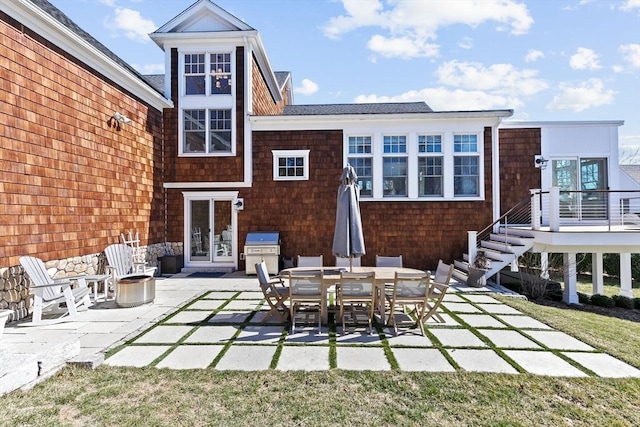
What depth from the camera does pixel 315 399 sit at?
292 centimetres

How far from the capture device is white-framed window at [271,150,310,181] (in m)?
9.78

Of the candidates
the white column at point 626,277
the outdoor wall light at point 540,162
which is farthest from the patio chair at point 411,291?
the white column at point 626,277

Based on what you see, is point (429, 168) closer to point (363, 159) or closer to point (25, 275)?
point (363, 159)

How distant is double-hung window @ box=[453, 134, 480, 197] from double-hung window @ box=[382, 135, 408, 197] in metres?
1.43

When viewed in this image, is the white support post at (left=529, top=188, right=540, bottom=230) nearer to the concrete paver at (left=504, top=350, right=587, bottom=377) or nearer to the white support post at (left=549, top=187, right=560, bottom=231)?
the white support post at (left=549, top=187, right=560, bottom=231)

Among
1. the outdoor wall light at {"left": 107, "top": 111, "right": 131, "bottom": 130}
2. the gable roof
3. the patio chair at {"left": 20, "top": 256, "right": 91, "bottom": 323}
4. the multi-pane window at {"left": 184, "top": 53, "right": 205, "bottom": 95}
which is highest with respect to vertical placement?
the gable roof

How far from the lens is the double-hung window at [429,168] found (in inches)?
385

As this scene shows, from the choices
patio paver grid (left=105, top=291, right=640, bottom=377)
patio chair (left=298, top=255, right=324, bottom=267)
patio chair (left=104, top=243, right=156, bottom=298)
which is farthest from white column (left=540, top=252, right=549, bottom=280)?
patio chair (left=104, top=243, right=156, bottom=298)

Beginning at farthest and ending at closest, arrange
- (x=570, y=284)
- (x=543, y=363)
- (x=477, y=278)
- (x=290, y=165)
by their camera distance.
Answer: (x=290, y=165) < (x=570, y=284) < (x=477, y=278) < (x=543, y=363)

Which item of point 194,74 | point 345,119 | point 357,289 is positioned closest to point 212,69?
point 194,74

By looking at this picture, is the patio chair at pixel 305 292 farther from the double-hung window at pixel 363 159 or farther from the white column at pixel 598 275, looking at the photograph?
the white column at pixel 598 275

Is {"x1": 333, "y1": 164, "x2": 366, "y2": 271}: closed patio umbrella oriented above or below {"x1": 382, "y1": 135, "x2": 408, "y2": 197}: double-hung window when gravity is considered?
below

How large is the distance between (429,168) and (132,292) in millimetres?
7942

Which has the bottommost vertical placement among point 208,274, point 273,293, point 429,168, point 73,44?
point 208,274
